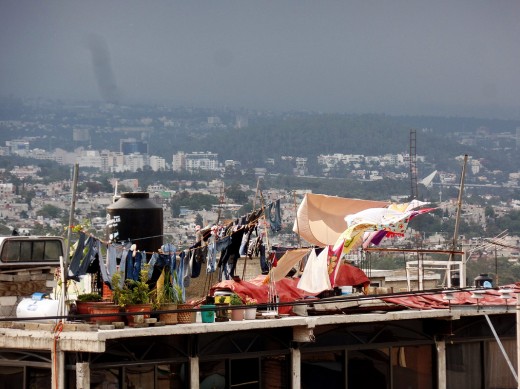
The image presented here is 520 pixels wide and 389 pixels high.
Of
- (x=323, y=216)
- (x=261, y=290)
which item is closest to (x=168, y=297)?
(x=261, y=290)

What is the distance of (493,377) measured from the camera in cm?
2936

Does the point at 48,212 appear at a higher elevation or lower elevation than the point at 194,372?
higher

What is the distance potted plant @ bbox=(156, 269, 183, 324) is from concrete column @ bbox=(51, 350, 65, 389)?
208 cm

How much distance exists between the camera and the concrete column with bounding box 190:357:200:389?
2420 centimetres

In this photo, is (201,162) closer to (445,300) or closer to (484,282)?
(484,282)

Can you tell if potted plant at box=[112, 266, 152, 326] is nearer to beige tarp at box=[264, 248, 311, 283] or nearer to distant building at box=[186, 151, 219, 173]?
beige tarp at box=[264, 248, 311, 283]

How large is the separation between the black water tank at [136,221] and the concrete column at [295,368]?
5.71m

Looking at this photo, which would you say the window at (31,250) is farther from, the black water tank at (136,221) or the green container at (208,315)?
the green container at (208,315)

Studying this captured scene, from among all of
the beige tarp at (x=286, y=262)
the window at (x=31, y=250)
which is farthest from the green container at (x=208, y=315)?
the window at (x=31, y=250)

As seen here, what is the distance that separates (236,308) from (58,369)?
3.60 m

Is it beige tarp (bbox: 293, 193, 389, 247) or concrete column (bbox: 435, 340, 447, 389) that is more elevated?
beige tarp (bbox: 293, 193, 389, 247)

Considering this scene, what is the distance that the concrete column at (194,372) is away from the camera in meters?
24.2

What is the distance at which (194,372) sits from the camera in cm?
2431

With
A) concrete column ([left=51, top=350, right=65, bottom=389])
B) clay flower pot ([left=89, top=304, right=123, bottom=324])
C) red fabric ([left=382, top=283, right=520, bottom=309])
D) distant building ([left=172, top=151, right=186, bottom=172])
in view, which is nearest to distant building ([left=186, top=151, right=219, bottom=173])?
distant building ([left=172, top=151, right=186, bottom=172])
